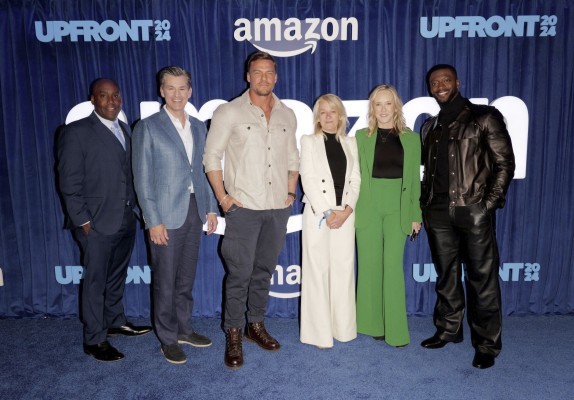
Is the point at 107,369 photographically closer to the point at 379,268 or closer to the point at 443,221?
the point at 379,268

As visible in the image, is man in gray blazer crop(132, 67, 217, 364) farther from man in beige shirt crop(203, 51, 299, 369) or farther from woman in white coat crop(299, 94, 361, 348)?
woman in white coat crop(299, 94, 361, 348)

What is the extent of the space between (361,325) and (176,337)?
1318 millimetres

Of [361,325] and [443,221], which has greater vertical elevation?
[443,221]

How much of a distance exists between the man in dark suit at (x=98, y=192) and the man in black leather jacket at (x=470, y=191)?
2.06 m

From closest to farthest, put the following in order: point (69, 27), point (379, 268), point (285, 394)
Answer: point (285, 394) → point (379, 268) → point (69, 27)

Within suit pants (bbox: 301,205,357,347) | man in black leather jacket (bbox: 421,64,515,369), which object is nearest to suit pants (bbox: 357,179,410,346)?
suit pants (bbox: 301,205,357,347)

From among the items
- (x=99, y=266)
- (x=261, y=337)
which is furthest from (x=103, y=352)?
(x=261, y=337)

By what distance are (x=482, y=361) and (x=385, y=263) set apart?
0.86m

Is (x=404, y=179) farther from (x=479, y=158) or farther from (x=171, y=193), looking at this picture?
(x=171, y=193)

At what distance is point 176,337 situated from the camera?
3172 millimetres

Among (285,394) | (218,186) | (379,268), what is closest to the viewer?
(285,394)

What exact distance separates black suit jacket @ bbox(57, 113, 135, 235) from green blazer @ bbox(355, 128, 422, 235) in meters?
1.59

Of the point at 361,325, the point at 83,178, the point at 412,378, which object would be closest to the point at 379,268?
the point at 361,325

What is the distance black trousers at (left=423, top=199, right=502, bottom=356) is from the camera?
300 centimetres
